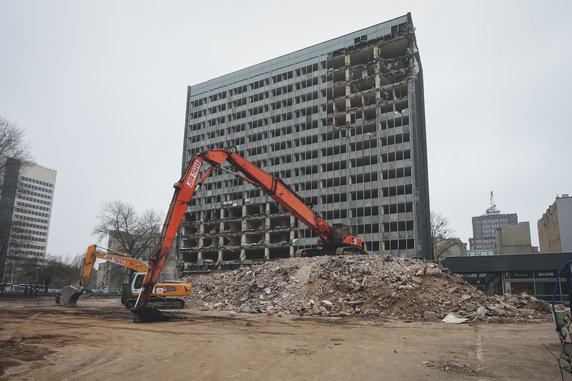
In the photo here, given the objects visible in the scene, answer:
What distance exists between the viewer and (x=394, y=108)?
67000 mm

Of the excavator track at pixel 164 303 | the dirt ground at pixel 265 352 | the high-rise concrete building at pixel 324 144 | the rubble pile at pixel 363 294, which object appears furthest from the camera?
the high-rise concrete building at pixel 324 144

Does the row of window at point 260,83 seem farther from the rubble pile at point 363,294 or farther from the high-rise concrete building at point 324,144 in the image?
the rubble pile at point 363,294

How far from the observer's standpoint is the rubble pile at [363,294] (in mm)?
21052

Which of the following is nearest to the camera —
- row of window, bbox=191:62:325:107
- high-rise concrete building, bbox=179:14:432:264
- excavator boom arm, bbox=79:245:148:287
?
excavator boom arm, bbox=79:245:148:287

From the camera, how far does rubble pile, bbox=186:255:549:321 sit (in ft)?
69.1

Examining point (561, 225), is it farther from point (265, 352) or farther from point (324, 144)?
point (265, 352)

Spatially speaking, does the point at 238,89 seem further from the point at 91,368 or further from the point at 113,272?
the point at 91,368

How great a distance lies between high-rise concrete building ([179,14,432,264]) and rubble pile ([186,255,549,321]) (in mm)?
37038

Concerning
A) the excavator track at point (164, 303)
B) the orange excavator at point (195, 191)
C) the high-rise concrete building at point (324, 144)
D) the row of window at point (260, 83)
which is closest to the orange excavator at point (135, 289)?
the excavator track at point (164, 303)

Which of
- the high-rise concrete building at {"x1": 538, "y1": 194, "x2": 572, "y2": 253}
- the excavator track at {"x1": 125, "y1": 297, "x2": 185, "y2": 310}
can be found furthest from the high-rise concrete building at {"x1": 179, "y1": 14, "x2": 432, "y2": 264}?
the excavator track at {"x1": 125, "y1": 297, "x2": 185, "y2": 310}

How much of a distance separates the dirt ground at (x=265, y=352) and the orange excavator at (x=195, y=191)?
64.2 inches

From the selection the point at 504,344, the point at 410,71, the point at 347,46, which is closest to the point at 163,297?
the point at 504,344

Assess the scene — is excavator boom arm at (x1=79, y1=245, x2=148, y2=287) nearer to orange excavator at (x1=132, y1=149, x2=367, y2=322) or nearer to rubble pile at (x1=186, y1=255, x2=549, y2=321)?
rubble pile at (x1=186, y1=255, x2=549, y2=321)

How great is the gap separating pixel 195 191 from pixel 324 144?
56.0 meters
